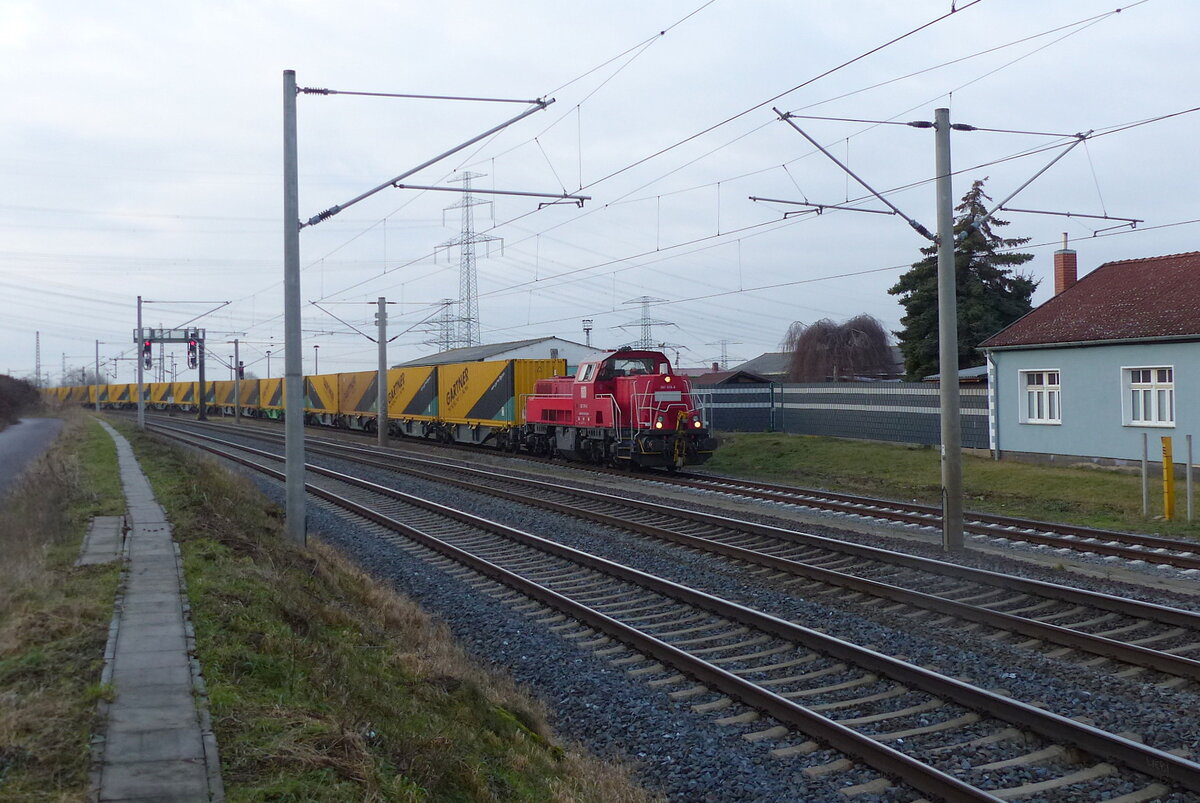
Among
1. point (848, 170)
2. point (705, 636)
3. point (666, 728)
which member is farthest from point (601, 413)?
point (666, 728)

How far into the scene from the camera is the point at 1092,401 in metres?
22.6

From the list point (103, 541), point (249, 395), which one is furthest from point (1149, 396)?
point (249, 395)

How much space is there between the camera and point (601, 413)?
24.9 metres

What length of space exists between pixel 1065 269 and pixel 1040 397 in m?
5.96

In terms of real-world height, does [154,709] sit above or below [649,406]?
below

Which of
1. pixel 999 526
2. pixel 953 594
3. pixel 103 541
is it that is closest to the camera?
pixel 953 594

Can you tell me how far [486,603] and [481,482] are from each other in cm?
1234

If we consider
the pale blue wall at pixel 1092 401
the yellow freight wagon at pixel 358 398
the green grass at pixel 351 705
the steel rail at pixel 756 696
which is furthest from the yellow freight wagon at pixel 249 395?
the green grass at pixel 351 705

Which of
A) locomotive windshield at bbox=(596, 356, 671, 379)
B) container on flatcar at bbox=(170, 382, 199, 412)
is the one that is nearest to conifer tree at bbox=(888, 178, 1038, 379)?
locomotive windshield at bbox=(596, 356, 671, 379)

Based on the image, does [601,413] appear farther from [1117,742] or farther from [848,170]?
[1117,742]

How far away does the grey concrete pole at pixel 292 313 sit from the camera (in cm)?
1327

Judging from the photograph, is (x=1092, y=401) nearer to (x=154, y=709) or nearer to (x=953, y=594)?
(x=953, y=594)

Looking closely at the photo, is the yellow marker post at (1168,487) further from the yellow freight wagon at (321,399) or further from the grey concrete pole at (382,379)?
the yellow freight wagon at (321,399)

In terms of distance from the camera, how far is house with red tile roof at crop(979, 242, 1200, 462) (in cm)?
2084
